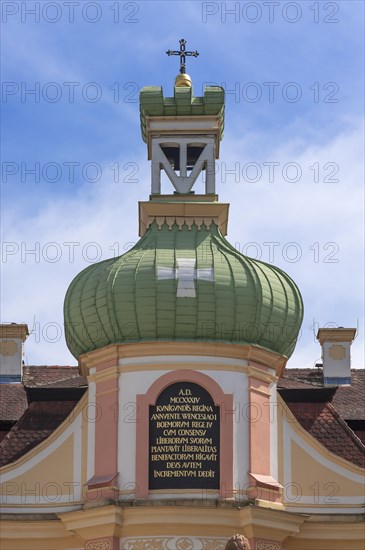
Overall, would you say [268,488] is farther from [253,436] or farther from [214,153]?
[214,153]

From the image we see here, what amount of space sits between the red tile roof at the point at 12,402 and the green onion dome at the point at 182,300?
9.40ft

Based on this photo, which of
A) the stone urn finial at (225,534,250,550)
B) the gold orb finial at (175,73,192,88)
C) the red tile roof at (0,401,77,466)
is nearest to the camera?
the stone urn finial at (225,534,250,550)

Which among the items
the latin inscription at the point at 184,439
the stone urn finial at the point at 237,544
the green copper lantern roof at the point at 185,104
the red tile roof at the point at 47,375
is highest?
the green copper lantern roof at the point at 185,104

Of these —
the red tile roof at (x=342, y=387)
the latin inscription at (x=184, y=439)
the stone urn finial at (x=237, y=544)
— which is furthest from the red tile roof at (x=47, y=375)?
the stone urn finial at (x=237, y=544)

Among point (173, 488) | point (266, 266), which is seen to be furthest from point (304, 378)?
point (173, 488)

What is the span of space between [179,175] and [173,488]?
6.82m

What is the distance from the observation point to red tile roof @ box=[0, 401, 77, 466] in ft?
102

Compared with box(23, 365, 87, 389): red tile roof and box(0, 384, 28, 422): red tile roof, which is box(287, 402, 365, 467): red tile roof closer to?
box(23, 365, 87, 389): red tile roof

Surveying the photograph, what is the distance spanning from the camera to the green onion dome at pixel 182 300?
30500 mm

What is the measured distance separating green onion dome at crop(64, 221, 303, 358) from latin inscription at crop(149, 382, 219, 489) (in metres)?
1.09

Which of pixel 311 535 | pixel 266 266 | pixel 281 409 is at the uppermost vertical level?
pixel 266 266

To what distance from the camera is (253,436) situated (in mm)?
30062

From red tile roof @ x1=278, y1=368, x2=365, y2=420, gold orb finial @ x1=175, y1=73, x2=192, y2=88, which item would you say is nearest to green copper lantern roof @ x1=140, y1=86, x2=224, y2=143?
gold orb finial @ x1=175, y1=73, x2=192, y2=88

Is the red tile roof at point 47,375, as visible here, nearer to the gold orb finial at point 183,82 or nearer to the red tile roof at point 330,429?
the red tile roof at point 330,429
